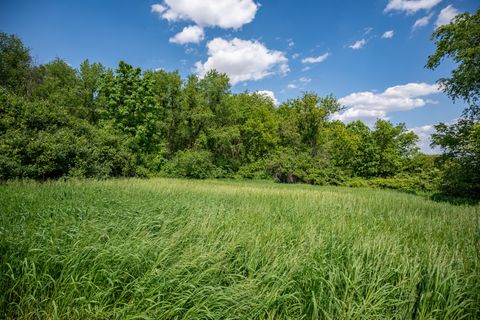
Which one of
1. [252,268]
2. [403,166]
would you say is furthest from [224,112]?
[252,268]

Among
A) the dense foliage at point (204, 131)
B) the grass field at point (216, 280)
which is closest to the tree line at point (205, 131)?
the dense foliage at point (204, 131)

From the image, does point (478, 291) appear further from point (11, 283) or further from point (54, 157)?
point (54, 157)

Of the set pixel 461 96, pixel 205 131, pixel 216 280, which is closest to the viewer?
pixel 216 280

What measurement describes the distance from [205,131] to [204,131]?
18 centimetres

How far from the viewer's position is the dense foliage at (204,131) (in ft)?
78.1

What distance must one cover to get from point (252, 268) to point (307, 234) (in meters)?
1.67

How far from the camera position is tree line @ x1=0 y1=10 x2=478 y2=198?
23641 millimetres

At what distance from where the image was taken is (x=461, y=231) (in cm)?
577

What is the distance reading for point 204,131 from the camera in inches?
1211

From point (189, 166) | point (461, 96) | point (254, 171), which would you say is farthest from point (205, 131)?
point (461, 96)

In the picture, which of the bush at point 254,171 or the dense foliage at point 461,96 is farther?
the bush at point 254,171

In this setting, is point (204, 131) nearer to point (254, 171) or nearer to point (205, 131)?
point (205, 131)

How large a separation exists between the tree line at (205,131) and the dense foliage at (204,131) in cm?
12

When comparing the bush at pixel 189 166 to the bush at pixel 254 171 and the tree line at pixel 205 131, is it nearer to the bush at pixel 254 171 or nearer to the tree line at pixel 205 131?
the tree line at pixel 205 131
